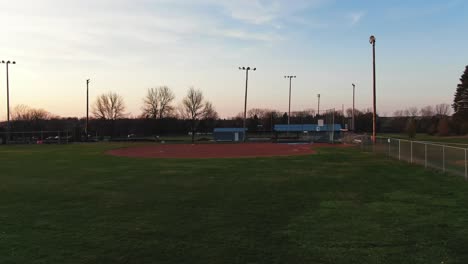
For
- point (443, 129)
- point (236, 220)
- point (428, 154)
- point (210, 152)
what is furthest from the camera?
point (443, 129)

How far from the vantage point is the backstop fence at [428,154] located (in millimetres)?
16062

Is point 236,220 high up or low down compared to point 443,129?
down

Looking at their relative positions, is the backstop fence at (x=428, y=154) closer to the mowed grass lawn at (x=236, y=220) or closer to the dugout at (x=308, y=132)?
the mowed grass lawn at (x=236, y=220)

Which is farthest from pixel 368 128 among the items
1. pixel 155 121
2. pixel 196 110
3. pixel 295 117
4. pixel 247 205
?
pixel 247 205

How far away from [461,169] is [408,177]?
2195 millimetres

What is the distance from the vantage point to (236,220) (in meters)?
8.59

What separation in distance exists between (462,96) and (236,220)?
90.1 metres

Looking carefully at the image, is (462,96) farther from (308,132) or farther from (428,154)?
(428,154)

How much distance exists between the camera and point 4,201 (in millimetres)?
11281

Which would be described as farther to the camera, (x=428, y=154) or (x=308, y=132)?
(x=308, y=132)

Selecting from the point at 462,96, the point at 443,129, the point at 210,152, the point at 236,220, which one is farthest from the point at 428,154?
the point at 462,96

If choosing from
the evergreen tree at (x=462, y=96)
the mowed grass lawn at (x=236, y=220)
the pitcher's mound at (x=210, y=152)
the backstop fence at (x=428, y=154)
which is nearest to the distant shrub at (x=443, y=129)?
the evergreen tree at (x=462, y=96)

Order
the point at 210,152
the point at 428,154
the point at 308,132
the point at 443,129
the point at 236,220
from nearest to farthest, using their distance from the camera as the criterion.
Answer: the point at 236,220 < the point at 428,154 < the point at 210,152 < the point at 308,132 < the point at 443,129

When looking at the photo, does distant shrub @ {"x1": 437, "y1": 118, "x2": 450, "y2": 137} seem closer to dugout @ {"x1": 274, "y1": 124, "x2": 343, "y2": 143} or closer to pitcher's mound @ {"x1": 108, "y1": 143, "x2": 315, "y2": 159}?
dugout @ {"x1": 274, "y1": 124, "x2": 343, "y2": 143}
